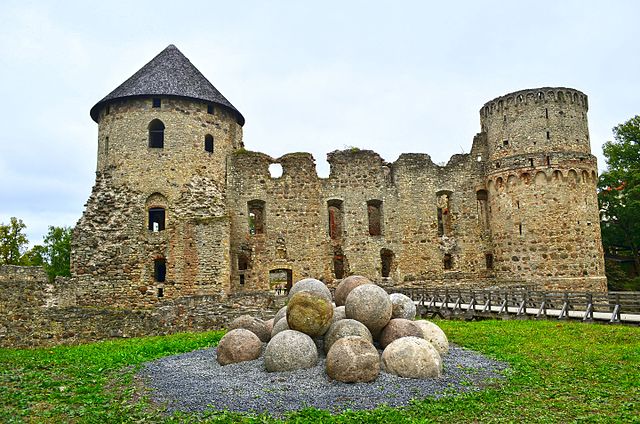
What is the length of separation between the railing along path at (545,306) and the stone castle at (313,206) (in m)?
4.85

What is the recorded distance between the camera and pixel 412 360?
8758 millimetres

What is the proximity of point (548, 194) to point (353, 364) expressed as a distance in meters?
20.2

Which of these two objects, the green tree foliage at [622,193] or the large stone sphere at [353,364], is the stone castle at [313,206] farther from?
the large stone sphere at [353,364]

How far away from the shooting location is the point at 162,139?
77.2 feet

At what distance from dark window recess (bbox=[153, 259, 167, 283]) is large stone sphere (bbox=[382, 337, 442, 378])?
1538 centimetres

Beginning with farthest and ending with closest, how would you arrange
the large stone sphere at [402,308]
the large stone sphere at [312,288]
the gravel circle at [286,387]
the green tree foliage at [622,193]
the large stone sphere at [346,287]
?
the green tree foliage at [622,193]
the large stone sphere at [346,287]
the large stone sphere at [402,308]
the large stone sphere at [312,288]
the gravel circle at [286,387]

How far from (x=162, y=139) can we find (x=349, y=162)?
9.31 meters

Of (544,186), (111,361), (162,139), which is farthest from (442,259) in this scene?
(111,361)

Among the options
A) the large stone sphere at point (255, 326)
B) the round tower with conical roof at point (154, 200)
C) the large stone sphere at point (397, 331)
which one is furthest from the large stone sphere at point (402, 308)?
the round tower with conical roof at point (154, 200)

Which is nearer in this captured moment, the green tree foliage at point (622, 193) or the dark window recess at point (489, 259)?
the dark window recess at point (489, 259)

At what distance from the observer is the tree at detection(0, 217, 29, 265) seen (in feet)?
124

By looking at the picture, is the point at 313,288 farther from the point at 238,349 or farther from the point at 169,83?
the point at 169,83

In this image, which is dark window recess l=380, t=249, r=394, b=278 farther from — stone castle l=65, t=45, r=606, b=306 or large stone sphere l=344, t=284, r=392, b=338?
large stone sphere l=344, t=284, r=392, b=338

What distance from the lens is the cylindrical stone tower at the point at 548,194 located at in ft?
81.4
